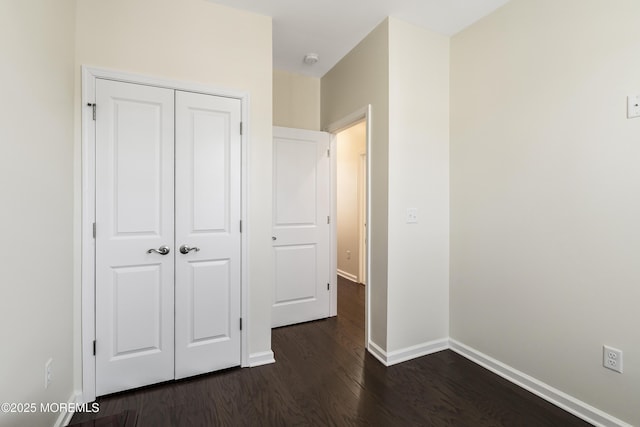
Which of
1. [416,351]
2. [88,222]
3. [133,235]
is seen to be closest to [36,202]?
[88,222]

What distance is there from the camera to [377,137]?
2.49 m

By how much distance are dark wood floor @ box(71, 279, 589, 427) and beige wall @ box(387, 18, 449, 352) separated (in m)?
0.36

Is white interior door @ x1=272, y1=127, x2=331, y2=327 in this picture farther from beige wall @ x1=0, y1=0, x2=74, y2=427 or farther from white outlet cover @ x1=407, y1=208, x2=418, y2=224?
beige wall @ x1=0, y1=0, x2=74, y2=427

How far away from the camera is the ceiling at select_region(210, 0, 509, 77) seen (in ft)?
7.23

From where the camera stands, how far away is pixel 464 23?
2451mm

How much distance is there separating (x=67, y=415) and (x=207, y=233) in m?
1.28

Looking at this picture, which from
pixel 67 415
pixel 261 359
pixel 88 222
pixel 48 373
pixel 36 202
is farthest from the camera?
pixel 261 359

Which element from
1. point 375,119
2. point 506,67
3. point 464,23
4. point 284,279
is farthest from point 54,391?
point 464,23

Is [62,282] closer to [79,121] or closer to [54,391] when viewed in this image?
[54,391]

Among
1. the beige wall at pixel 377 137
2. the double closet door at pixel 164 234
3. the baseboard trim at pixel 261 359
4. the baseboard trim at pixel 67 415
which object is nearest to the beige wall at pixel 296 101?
the beige wall at pixel 377 137

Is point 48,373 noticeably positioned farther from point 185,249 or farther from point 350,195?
point 350,195

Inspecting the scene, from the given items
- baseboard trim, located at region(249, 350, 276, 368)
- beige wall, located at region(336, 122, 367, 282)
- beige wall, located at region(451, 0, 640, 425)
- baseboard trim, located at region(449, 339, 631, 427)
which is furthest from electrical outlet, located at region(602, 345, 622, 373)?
beige wall, located at region(336, 122, 367, 282)

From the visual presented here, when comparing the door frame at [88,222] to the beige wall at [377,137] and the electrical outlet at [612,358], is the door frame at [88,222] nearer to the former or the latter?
the beige wall at [377,137]

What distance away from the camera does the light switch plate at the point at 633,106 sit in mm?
1566
